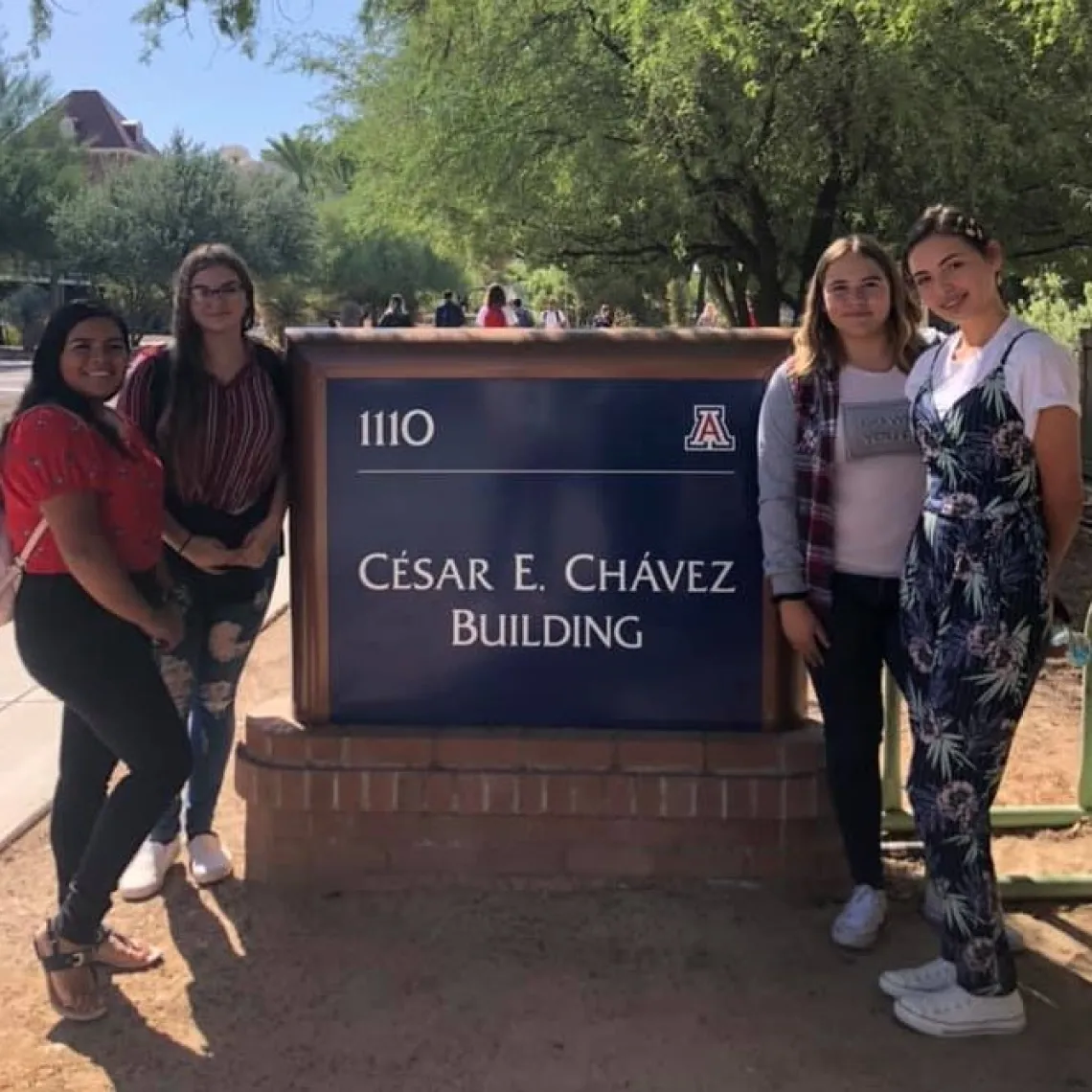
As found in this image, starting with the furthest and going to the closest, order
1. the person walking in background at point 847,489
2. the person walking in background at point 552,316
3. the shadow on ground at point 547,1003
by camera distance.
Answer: the person walking in background at point 552,316 < the person walking in background at point 847,489 < the shadow on ground at point 547,1003

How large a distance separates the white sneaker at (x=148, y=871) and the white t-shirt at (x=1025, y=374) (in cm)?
239

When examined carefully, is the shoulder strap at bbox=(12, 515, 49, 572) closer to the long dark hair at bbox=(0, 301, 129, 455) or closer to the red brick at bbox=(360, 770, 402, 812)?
the long dark hair at bbox=(0, 301, 129, 455)

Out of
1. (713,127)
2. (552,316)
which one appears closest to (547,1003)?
(713,127)

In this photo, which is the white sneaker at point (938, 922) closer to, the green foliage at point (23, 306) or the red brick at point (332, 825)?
the red brick at point (332, 825)

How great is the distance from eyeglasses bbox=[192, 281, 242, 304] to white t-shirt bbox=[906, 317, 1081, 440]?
1.78 meters

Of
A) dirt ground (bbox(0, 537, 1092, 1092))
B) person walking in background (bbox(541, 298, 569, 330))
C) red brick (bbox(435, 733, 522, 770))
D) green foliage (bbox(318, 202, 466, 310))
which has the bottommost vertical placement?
dirt ground (bbox(0, 537, 1092, 1092))

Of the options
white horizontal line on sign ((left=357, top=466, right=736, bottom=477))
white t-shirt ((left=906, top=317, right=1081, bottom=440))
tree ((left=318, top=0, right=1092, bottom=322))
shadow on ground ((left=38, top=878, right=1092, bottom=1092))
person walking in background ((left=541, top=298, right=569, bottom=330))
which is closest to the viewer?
white t-shirt ((left=906, top=317, right=1081, bottom=440))

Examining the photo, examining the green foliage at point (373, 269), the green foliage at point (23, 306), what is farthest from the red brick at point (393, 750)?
the green foliage at point (373, 269)

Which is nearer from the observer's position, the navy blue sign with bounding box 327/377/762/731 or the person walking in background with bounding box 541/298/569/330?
the navy blue sign with bounding box 327/377/762/731

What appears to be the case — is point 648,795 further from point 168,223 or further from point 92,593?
point 168,223

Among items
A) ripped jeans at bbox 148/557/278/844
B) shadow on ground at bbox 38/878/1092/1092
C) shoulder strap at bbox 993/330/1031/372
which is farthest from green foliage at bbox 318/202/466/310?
shoulder strap at bbox 993/330/1031/372

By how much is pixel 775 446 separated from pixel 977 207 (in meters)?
6.77

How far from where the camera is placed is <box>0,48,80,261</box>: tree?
151ft

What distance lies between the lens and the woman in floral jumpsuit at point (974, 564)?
9.16 feet
